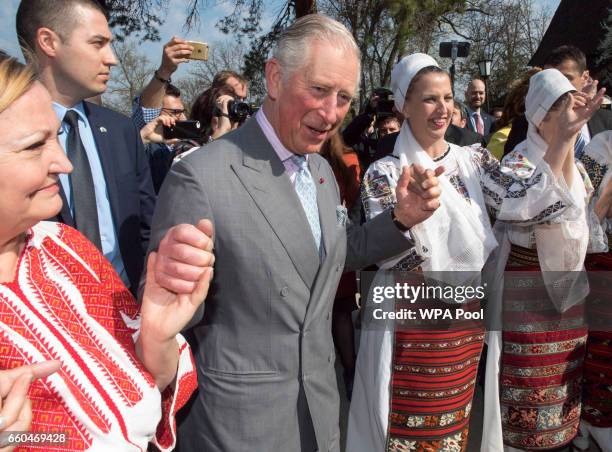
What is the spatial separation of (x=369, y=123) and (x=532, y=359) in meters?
2.64

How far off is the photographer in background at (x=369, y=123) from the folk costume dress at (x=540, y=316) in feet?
6.22

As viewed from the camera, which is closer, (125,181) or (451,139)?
(125,181)

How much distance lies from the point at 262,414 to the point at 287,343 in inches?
8.4

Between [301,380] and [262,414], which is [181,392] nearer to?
[262,414]

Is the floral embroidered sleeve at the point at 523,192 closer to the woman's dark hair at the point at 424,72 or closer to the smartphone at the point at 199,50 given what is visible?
the woman's dark hair at the point at 424,72

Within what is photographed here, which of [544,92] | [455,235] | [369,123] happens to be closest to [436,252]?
[455,235]

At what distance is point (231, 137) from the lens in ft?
4.84

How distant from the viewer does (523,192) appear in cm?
207

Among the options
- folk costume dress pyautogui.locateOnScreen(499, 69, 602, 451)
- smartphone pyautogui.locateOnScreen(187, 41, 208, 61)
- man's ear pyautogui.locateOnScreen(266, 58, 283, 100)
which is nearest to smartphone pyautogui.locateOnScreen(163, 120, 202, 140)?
smartphone pyautogui.locateOnScreen(187, 41, 208, 61)

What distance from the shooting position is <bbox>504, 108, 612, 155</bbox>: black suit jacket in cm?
292

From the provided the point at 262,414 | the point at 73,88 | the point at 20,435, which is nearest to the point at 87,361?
the point at 20,435

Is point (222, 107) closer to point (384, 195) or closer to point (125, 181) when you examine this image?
point (125, 181)

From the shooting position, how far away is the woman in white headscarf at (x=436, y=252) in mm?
2055

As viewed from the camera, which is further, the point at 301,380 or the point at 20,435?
the point at 301,380
